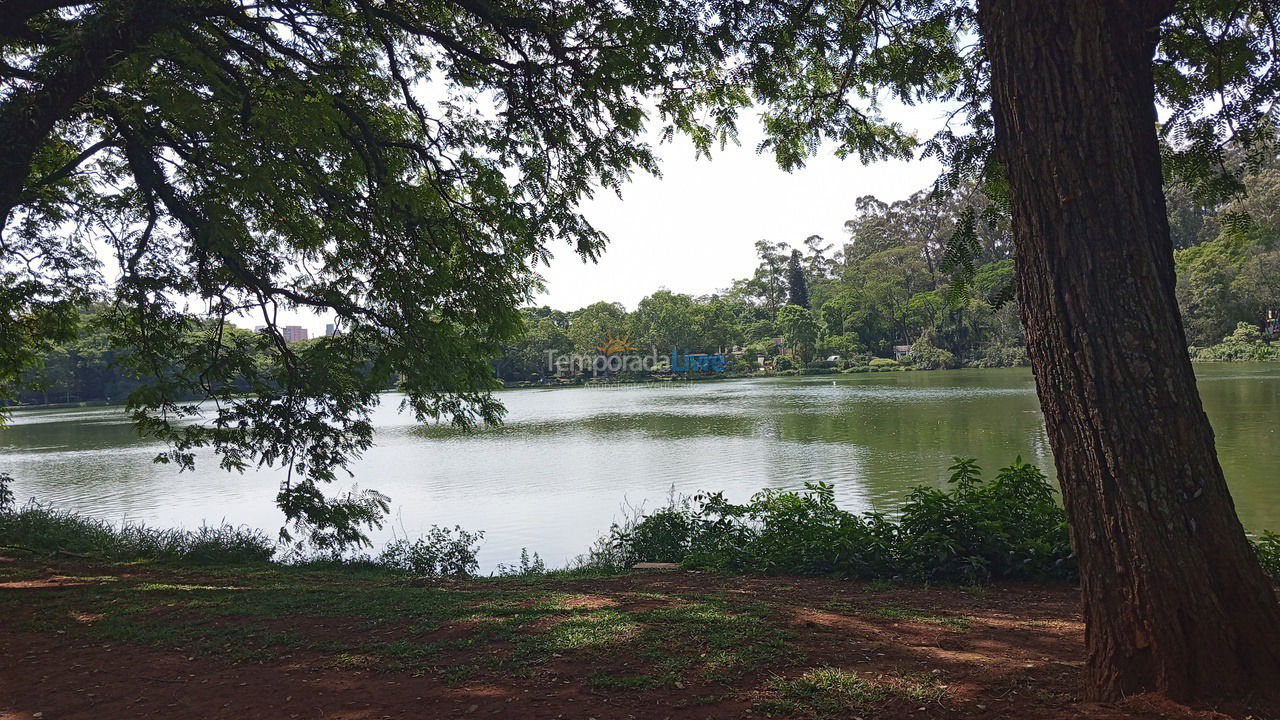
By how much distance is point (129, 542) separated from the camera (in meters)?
7.55

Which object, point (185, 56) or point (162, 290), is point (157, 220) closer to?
point (162, 290)

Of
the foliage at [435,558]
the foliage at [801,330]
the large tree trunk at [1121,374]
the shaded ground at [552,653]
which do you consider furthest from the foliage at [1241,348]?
the large tree trunk at [1121,374]

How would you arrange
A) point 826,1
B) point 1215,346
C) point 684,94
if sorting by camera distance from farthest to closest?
point 1215,346
point 684,94
point 826,1

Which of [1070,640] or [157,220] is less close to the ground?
[157,220]

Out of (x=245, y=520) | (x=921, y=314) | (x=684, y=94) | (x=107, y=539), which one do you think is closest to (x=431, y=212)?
(x=684, y=94)

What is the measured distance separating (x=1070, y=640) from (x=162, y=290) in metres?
7.54

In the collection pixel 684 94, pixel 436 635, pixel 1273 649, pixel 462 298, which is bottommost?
pixel 436 635

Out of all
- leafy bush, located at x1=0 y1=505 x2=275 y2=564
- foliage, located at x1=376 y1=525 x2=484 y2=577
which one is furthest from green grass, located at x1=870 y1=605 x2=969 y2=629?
leafy bush, located at x1=0 y1=505 x2=275 y2=564

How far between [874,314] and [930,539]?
57.9 m

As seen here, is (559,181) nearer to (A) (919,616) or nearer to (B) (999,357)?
(A) (919,616)

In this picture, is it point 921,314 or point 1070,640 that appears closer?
point 1070,640

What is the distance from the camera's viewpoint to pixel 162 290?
6.64 m

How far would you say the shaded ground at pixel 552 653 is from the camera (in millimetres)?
2691

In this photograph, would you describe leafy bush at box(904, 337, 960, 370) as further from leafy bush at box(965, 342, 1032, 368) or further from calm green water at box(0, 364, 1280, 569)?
calm green water at box(0, 364, 1280, 569)
